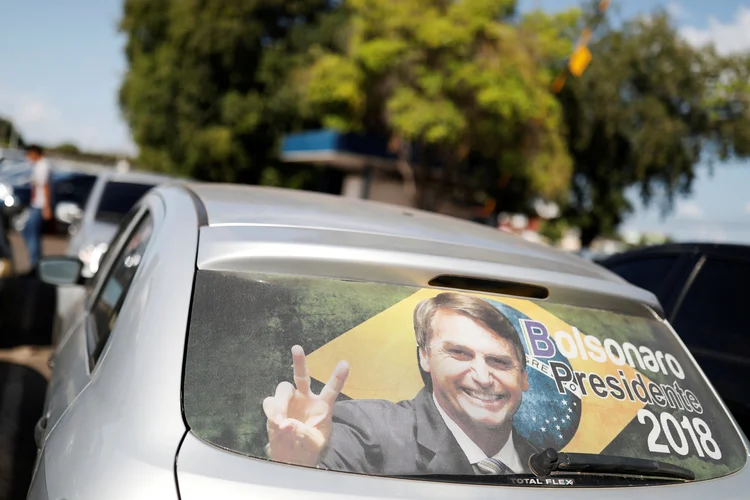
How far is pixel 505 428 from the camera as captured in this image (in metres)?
1.94

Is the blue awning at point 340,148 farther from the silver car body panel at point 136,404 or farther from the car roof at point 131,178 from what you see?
the silver car body panel at point 136,404

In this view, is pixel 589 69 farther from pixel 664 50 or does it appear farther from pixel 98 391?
pixel 98 391

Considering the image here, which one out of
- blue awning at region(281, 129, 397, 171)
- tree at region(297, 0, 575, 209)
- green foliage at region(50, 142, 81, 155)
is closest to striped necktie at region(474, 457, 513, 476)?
tree at region(297, 0, 575, 209)

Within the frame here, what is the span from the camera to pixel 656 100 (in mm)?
32438

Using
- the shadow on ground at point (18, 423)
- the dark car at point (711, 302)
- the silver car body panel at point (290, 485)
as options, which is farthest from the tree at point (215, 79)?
the silver car body panel at point (290, 485)

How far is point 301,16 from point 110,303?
3706 cm

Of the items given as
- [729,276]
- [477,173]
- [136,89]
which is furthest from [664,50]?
[729,276]

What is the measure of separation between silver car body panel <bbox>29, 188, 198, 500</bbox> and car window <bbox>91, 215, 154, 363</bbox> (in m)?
0.44

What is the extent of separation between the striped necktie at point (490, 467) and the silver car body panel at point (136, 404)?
63 centimetres

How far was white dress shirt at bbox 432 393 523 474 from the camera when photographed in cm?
187

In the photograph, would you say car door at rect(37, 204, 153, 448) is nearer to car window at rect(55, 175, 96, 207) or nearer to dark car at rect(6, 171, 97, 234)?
dark car at rect(6, 171, 97, 234)

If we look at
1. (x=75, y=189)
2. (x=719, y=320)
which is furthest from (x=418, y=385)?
(x=75, y=189)

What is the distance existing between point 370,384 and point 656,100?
32.9 metres

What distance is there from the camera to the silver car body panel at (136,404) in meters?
1.65
